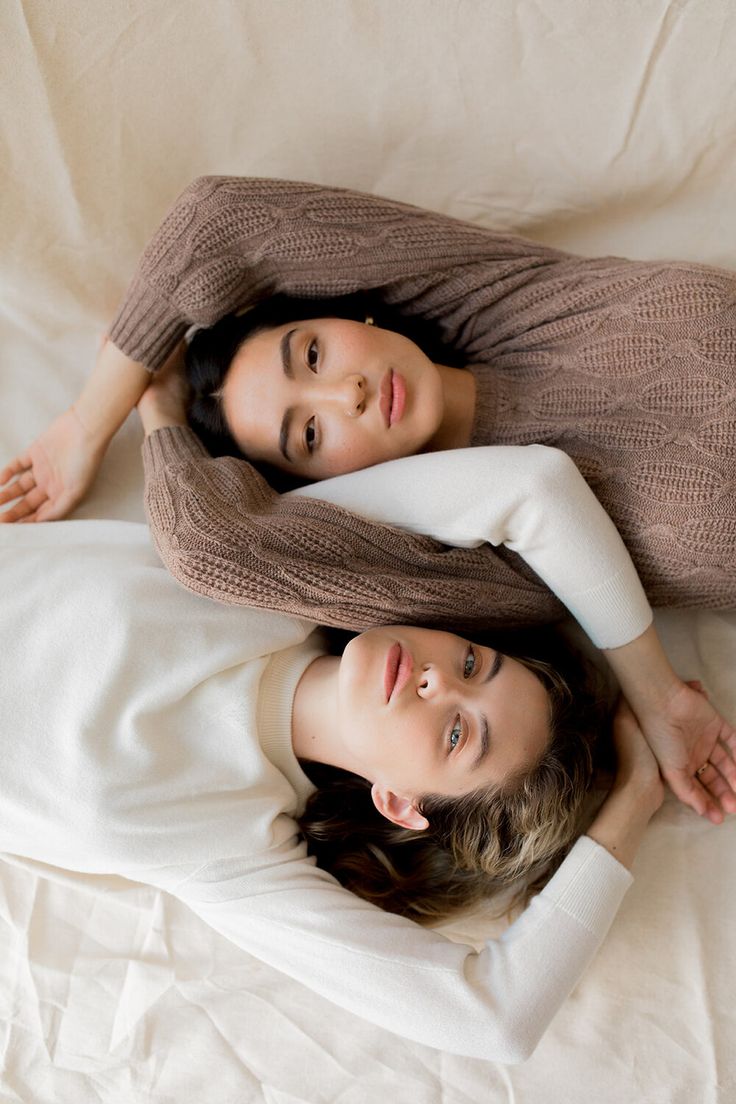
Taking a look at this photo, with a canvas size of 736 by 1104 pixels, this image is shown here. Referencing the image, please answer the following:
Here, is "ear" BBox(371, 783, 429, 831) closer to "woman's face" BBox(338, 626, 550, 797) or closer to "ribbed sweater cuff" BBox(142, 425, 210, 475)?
"woman's face" BBox(338, 626, 550, 797)

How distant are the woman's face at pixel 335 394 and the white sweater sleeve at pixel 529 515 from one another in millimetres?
54

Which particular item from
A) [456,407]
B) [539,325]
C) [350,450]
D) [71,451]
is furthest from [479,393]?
[71,451]

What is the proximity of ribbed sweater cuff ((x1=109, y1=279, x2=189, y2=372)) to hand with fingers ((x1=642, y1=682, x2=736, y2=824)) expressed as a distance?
0.97 meters

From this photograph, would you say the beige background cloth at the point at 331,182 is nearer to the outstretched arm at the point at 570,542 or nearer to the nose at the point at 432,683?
the outstretched arm at the point at 570,542

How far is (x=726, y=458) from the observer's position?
48.7 inches

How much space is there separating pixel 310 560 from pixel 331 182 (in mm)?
716

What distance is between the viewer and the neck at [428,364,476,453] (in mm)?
1378

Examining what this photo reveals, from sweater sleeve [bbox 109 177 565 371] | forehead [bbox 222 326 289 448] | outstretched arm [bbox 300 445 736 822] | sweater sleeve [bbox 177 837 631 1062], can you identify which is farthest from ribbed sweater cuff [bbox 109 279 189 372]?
sweater sleeve [bbox 177 837 631 1062]

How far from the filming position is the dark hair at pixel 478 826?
1169 millimetres

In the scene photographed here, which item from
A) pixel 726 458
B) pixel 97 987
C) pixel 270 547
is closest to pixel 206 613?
pixel 270 547

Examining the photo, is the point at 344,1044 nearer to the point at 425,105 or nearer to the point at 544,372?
the point at 544,372

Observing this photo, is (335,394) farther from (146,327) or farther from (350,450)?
(146,327)

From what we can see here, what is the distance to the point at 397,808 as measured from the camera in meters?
1.18

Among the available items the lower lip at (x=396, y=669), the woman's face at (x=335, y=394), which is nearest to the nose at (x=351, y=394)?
the woman's face at (x=335, y=394)
